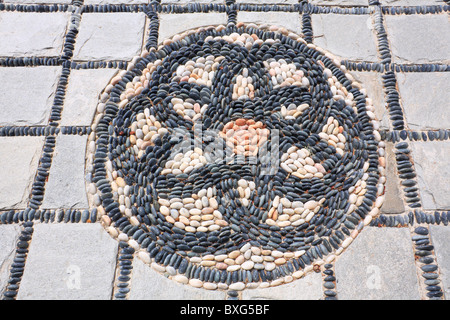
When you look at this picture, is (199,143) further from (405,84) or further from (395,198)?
(405,84)

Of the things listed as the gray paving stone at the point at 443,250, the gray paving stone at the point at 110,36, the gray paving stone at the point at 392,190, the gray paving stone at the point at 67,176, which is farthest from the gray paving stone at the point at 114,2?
the gray paving stone at the point at 443,250

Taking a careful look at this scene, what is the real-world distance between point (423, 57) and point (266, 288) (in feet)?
6.18

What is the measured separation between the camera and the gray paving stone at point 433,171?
2148 mm

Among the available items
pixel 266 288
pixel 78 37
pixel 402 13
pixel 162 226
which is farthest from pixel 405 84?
pixel 78 37

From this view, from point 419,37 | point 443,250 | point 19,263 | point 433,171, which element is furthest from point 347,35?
point 19,263

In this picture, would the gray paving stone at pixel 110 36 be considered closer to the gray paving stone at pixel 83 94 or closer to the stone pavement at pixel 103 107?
the stone pavement at pixel 103 107

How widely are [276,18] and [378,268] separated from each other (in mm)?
1834

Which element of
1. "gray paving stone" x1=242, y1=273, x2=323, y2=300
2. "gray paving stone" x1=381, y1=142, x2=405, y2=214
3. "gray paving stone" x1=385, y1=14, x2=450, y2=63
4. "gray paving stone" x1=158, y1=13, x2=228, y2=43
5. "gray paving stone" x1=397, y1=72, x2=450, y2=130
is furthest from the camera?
"gray paving stone" x1=158, y1=13, x2=228, y2=43

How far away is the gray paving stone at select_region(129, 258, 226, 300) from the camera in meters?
1.91

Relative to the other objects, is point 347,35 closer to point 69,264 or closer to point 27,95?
point 27,95

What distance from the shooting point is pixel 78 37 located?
277cm

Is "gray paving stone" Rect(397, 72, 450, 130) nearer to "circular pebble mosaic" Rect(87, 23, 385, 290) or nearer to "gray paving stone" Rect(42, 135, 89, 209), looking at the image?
"circular pebble mosaic" Rect(87, 23, 385, 290)

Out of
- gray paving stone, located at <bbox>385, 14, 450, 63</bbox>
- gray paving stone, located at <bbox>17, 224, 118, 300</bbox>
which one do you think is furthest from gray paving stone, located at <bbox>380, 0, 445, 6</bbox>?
gray paving stone, located at <bbox>17, 224, 118, 300</bbox>

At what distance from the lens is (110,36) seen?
9.06 feet
